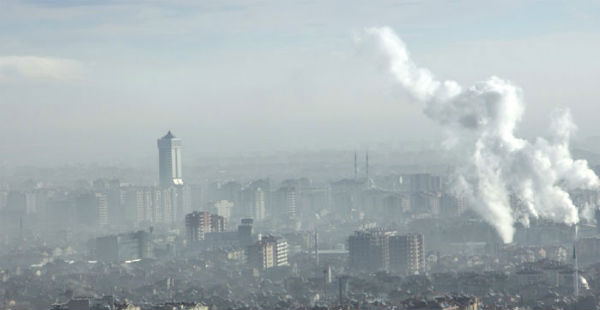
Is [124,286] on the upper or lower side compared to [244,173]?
lower

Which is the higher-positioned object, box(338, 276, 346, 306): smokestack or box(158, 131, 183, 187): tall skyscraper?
box(158, 131, 183, 187): tall skyscraper

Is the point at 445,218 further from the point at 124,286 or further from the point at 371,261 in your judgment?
the point at 124,286

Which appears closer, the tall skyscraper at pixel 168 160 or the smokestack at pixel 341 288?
the smokestack at pixel 341 288

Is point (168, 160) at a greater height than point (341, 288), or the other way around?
point (168, 160)

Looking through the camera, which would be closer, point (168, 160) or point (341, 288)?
point (341, 288)

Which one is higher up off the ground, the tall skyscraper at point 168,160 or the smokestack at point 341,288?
the tall skyscraper at point 168,160

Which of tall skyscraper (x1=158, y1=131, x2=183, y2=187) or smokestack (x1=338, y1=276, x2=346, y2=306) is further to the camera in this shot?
tall skyscraper (x1=158, y1=131, x2=183, y2=187)

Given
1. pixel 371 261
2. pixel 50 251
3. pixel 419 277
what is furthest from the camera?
pixel 50 251

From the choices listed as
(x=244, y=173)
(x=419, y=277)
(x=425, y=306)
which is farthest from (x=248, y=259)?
(x=244, y=173)
